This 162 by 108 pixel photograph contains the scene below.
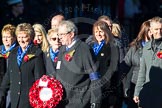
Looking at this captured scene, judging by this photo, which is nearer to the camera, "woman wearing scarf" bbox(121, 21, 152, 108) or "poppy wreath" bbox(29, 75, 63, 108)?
"poppy wreath" bbox(29, 75, 63, 108)

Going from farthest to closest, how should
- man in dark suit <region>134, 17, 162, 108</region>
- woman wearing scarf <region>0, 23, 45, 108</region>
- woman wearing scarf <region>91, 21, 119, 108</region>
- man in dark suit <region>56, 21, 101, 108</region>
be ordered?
woman wearing scarf <region>91, 21, 119, 108</region>
woman wearing scarf <region>0, 23, 45, 108</region>
man in dark suit <region>134, 17, 162, 108</region>
man in dark suit <region>56, 21, 101, 108</region>

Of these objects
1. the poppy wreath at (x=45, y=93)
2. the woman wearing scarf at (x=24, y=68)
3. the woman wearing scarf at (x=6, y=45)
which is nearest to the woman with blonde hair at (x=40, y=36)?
the woman wearing scarf at (x=6, y=45)

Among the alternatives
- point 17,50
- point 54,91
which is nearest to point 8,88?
point 17,50

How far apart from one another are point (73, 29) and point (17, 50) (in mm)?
1160

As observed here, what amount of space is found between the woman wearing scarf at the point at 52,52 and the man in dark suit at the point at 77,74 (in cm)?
68

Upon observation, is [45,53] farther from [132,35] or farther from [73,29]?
[132,35]

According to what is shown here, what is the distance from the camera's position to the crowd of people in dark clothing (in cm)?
732

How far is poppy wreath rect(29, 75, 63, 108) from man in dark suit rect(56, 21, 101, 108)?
12cm

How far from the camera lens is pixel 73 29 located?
7406 millimetres

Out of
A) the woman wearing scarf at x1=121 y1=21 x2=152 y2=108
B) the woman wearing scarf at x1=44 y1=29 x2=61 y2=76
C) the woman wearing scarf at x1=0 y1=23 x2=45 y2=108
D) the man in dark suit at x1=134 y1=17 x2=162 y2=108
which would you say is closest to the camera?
the man in dark suit at x1=134 y1=17 x2=162 y2=108

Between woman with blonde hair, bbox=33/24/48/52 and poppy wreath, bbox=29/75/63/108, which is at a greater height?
woman with blonde hair, bbox=33/24/48/52

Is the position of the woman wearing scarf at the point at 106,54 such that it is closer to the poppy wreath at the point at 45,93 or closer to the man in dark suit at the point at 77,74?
the man in dark suit at the point at 77,74

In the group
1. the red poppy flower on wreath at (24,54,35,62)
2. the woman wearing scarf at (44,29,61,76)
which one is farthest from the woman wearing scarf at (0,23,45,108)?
the woman wearing scarf at (44,29,61,76)

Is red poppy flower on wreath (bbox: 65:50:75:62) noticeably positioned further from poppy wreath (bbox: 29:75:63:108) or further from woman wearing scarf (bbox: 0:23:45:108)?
woman wearing scarf (bbox: 0:23:45:108)
